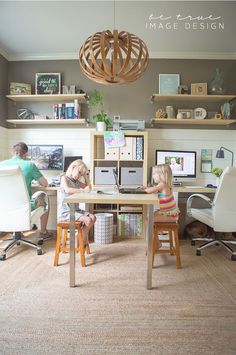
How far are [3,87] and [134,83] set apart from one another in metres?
1.96

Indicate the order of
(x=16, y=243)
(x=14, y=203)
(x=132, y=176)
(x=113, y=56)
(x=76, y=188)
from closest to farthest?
(x=113, y=56), (x=14, y=203), (x=76, y=188), (x=16, y=243), (x=132, y=176)

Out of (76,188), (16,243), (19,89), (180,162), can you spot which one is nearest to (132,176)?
(180,162)

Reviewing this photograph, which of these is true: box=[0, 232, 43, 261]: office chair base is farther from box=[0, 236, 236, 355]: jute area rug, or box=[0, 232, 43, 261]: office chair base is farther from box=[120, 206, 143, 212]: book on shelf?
box=[120, 206, 143, 212]: book on shelf

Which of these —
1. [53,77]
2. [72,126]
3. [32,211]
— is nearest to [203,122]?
[72,126]

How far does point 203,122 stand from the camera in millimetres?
3549

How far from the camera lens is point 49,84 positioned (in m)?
3.68

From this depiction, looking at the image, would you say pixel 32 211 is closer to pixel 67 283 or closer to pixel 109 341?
pixel 67 283

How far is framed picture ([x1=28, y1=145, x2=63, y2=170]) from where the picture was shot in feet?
12.0

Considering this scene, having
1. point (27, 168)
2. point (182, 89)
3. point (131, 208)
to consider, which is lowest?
point (131, 208)

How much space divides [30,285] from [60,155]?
2013 millimetres

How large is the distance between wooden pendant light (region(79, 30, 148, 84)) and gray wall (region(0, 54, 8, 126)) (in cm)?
223

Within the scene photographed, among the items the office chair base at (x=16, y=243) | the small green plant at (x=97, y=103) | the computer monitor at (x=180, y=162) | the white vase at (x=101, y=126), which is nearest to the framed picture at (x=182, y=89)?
the computer monitor at (x=180, y=162)

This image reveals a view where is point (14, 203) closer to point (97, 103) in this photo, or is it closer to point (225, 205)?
point (97, 103)

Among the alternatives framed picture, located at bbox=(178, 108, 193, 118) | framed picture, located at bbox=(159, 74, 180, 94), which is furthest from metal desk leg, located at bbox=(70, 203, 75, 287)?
framed picture, located at bbox=(159, 74, 180, 94)
